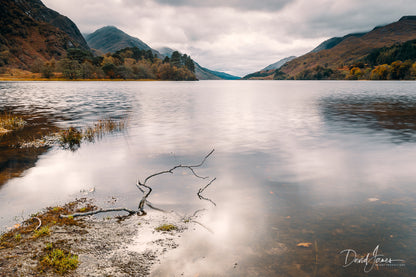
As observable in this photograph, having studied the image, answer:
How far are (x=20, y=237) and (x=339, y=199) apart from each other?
1197 cm

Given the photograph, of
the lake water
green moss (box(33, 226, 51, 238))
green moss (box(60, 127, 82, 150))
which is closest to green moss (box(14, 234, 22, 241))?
green moss (box(33, 226, 51, 238))

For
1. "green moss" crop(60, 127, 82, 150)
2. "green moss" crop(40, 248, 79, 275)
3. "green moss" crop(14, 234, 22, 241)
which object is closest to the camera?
"green moss" crop(40, 248, 79, 275)

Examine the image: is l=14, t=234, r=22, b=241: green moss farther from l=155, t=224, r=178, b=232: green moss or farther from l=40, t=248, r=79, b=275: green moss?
l=155, t=224, r=178, b=232: green moss

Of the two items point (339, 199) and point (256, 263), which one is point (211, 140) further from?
point (256, 263)

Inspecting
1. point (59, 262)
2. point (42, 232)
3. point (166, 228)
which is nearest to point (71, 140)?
point (42, 232)

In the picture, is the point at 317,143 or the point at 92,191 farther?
the point at 317,143

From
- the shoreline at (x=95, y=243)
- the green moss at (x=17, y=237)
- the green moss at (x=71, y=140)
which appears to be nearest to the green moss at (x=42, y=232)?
the shoreline at (x=95, y=243)

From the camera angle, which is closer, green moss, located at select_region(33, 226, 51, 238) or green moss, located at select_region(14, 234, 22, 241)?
green moss, located at select_region(14, 234, 22, 241)

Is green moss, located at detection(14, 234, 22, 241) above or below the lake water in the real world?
above

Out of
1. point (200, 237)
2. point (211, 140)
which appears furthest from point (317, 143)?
point (200, 237)

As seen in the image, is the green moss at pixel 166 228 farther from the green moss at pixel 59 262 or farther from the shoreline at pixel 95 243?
the green moss at pixel 59 262

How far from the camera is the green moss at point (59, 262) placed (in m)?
6.40

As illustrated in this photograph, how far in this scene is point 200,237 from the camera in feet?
27.2

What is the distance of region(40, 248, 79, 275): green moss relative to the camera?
6.40m
